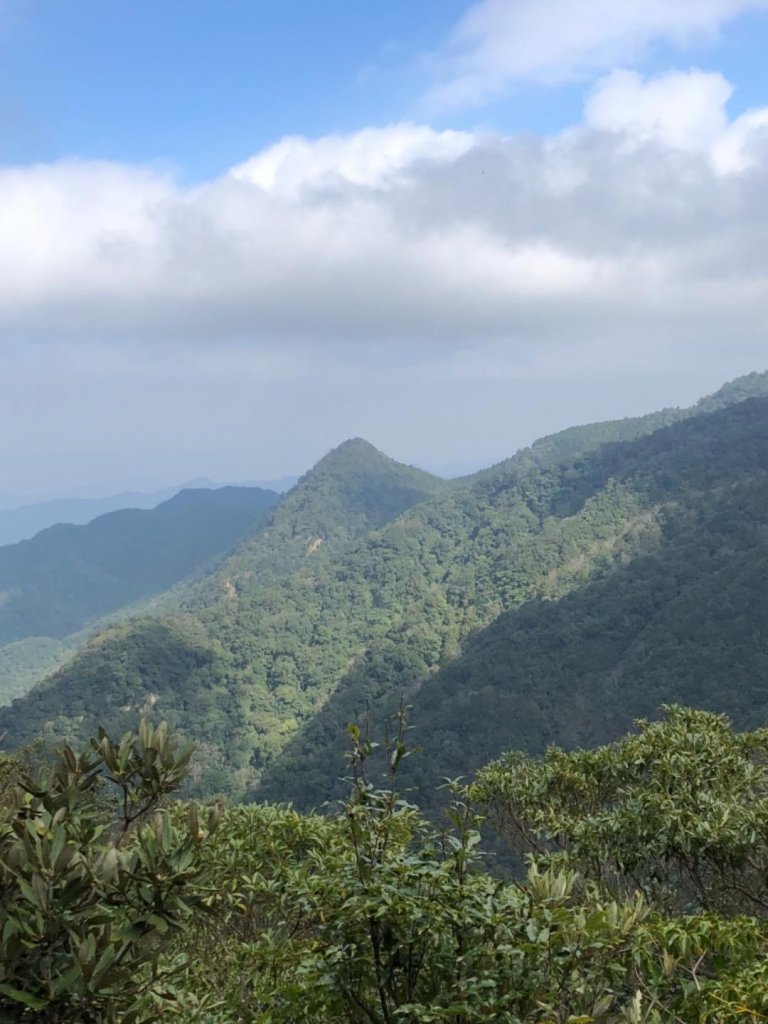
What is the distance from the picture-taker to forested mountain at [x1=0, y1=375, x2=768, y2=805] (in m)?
74.9

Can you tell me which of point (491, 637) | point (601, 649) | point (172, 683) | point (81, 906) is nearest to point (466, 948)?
point (81, 906)

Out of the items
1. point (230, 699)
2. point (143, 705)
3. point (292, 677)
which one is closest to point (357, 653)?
point (292, 677)

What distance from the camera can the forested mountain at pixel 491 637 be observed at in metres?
74.9

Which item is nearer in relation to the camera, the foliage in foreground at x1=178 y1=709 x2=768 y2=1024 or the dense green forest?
the dense green forest

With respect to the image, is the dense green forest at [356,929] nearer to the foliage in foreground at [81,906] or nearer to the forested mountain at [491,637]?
the foliage in foreground at [81,906]

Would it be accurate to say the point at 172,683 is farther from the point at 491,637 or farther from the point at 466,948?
the point at 466,948

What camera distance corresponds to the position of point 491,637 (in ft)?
321

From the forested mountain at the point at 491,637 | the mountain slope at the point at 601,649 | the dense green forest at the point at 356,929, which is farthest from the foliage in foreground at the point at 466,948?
the forested mountain at the point at 491,637

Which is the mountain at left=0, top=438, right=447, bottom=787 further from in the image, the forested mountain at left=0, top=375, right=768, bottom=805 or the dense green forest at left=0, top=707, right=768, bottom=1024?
the dense green forest at left=0, top=707, right=768, bottom=1024

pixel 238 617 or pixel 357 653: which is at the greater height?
pixel 238 617

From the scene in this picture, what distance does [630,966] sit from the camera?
15.8 feet

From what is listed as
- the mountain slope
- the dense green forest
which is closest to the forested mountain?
the mountain slope

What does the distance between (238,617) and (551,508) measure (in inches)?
2824

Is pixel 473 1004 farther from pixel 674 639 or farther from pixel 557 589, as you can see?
pixel 557 589
